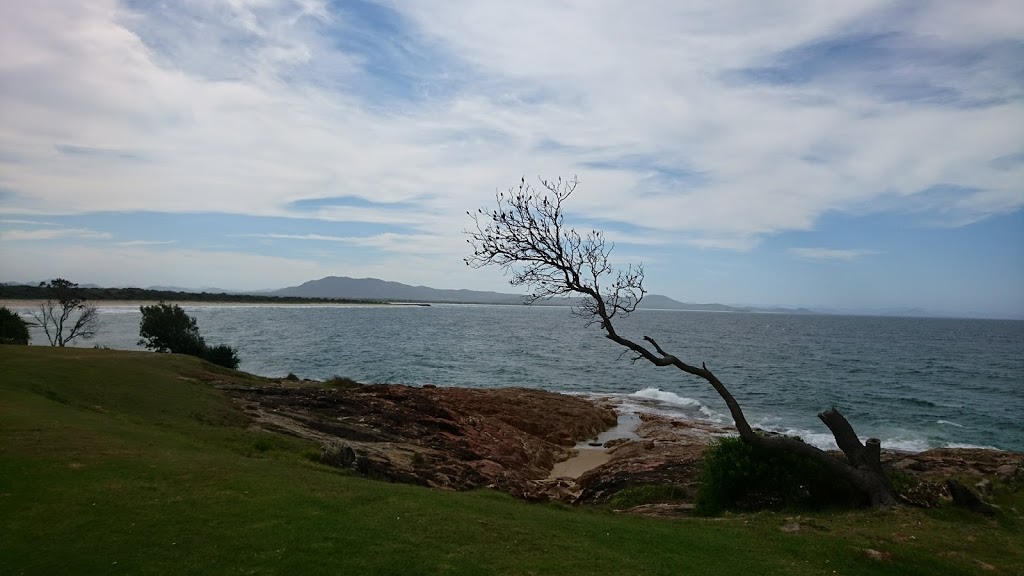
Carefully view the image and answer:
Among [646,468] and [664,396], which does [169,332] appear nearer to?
[646,468]

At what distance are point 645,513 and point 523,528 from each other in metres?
6.78

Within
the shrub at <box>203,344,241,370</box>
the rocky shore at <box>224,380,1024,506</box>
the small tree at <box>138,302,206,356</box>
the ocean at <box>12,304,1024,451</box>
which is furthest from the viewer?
the small tree at <box>138,302,206,356</box>

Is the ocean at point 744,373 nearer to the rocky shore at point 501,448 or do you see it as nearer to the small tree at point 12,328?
the rocky shore at point 501,448

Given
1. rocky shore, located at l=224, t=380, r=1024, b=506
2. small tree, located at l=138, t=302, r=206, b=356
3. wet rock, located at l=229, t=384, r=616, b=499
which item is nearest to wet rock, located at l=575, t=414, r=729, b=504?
rocky shore, located at l=224, t=380, r=1024, b=506

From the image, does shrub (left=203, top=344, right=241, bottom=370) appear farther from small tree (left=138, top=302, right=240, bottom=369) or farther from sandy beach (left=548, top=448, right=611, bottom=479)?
sandy beach (left=548, top=448, right=611, bottom=479)

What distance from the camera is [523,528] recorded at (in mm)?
11469

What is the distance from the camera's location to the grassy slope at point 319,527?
28.8 feet

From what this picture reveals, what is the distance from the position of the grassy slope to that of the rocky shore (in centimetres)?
287

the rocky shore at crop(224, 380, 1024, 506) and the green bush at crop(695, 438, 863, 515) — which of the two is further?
the rocky shore at crop(224, 380, 1024, 506)

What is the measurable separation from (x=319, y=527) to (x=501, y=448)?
17071 mm

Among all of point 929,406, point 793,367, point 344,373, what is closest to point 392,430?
point 344,373

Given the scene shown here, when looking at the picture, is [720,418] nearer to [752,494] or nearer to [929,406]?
[929,406]

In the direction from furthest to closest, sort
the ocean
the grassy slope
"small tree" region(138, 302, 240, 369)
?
1. "small tree" region(138, 302, 240, 369)
2. the ocean
3. the grassy slope

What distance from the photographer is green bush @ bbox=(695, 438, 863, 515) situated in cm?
1611
